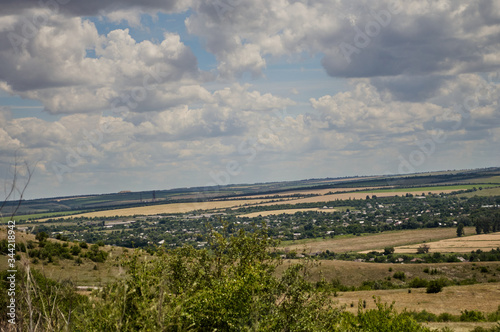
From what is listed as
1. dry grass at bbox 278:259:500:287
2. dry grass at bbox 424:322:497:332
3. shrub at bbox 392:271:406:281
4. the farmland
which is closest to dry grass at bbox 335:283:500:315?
the farmland

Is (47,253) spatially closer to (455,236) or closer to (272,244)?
(272,244)

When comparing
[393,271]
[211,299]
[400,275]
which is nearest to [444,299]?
[400,275]

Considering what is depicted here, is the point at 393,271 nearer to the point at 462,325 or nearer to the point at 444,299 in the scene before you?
the point at 444,299

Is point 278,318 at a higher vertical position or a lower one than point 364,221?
higher

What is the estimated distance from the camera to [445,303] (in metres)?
48.8

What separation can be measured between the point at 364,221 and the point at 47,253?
6146 inches

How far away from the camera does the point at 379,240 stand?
14050cm

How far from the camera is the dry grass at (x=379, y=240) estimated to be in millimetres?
127812

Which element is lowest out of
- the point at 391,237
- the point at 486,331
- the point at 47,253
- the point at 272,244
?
the point at 391,237

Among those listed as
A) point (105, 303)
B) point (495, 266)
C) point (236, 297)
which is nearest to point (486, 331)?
point (236, 297)

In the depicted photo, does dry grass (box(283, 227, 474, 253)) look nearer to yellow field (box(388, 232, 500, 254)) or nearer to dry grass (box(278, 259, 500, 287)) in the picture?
yellow field (box(388, 232, 500, 254))

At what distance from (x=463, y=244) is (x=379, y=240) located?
96.1ft

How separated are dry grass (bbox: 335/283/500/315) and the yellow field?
56.8 m

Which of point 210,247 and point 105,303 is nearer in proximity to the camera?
point 105,303
